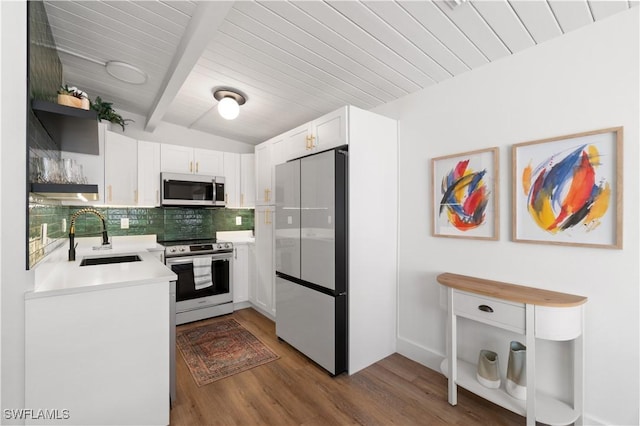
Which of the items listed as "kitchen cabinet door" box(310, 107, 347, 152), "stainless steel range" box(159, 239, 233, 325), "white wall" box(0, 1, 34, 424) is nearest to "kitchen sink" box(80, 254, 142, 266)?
"stainless steel range" box(159, 239, 233, 325)

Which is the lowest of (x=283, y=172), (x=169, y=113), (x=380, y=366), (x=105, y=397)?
(x=380, y=366)

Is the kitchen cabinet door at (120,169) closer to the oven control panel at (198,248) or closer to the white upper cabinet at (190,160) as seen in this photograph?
the white upper cabinet at (190,160)

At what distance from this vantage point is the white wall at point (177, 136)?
12.2ft

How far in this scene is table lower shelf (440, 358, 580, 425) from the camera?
1.56m

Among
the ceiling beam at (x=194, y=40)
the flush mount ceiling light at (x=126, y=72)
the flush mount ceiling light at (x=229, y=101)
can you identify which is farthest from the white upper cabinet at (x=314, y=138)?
the flush mount ceiling light at (x=126, y=72)

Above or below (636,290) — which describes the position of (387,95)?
above

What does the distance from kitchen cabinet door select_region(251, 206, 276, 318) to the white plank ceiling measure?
4.45 feet

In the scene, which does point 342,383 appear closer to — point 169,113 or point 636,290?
point 636,290

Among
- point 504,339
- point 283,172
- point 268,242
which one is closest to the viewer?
point 504,339

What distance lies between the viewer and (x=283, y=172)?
9.12 ft

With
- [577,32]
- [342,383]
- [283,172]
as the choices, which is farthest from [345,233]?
[577,32]

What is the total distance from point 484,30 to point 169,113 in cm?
347

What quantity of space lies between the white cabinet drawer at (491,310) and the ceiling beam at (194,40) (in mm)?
2228

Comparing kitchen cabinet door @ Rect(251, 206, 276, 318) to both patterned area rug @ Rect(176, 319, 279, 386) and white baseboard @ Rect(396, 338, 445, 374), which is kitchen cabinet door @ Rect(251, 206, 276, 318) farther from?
white baseboard @ Rect(396, 338, 445, 374)
